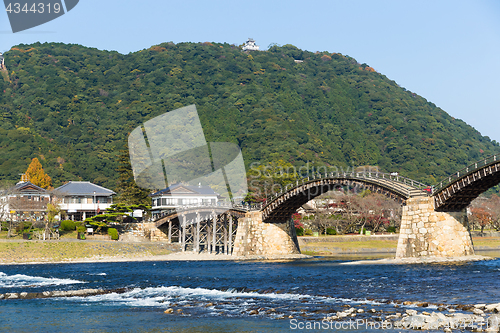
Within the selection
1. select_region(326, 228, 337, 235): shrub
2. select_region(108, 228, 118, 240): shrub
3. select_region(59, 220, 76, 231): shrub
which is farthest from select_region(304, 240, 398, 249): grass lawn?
select_region(59, 220, 76, 231): shrub

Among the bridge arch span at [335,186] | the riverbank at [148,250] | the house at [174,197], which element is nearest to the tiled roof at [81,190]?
the house at [174,197]

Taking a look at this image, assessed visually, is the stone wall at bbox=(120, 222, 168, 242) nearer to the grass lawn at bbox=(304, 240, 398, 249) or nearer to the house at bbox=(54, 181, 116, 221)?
the house at bbox=(54, 181, 116, 221)

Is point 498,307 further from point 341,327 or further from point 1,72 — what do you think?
point 1,72

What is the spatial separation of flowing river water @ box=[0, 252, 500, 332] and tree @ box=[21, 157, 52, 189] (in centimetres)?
7203

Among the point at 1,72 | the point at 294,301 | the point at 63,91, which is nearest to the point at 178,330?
the point at 294,301

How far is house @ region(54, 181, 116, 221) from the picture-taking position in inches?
3317

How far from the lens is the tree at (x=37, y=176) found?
10656 centimetres

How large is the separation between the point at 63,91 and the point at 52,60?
35.0 m

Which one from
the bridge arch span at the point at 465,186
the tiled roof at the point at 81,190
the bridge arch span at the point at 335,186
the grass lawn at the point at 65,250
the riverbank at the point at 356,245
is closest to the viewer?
the bridge arch span at the point at 465,186

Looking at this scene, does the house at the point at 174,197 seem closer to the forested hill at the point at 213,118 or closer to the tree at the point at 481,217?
the forested hill at the point at 213,118

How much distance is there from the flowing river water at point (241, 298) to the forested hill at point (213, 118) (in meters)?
84.1

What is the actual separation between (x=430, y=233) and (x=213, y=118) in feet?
409

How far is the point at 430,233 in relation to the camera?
42750 millimetres

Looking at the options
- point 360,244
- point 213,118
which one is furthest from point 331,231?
point 213,118
